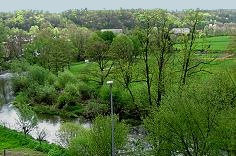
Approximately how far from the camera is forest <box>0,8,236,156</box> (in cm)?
2897

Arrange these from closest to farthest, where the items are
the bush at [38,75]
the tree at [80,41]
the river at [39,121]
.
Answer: the river at [39,121] < the bush at [38,75] < the tree at [80,41]

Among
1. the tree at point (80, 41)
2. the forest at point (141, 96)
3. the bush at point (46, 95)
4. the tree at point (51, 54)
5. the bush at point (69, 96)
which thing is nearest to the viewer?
the forest at point (141, 96)

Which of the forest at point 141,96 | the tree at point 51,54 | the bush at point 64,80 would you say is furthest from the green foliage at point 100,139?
the tree at point 51,54

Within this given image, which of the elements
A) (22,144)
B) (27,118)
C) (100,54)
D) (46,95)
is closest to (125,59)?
(100,54)

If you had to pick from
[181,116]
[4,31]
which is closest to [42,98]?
[181,116]

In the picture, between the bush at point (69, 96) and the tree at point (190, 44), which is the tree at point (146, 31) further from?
the bush at point (69, 96)

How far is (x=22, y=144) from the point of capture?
42656mm

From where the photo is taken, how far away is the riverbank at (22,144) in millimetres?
39641

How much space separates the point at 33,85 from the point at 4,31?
144 feet

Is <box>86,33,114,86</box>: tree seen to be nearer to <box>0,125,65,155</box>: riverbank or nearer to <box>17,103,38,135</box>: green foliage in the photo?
<box>17,103,38,135</box>: green foliage

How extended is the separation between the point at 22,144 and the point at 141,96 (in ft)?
45.8

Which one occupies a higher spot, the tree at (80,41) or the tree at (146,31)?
the tree at (146,31)

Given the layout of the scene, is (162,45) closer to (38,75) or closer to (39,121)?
(39,121)

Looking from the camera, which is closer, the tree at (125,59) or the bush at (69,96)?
the tree at (125,59)
